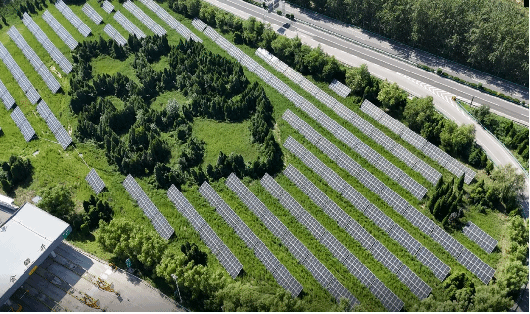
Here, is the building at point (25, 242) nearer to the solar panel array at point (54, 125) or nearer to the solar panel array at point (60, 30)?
the solar panel array at point (54, 125)

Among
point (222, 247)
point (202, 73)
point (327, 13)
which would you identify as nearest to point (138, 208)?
point (222, 247)

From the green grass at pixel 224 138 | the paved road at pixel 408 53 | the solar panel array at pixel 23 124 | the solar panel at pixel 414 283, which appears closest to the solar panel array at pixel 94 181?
the green grass at pixel 224 138

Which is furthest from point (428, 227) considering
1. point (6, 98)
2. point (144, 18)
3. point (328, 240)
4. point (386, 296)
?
point (6, 98)

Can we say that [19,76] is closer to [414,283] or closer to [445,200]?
[445,200]

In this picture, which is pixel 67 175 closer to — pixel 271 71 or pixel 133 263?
pixel 133 263

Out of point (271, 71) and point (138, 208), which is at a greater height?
point (271, 71)

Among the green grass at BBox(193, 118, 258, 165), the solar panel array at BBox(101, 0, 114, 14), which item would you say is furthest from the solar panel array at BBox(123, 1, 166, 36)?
the green grass at BBox(193, 118, 258, 165)
